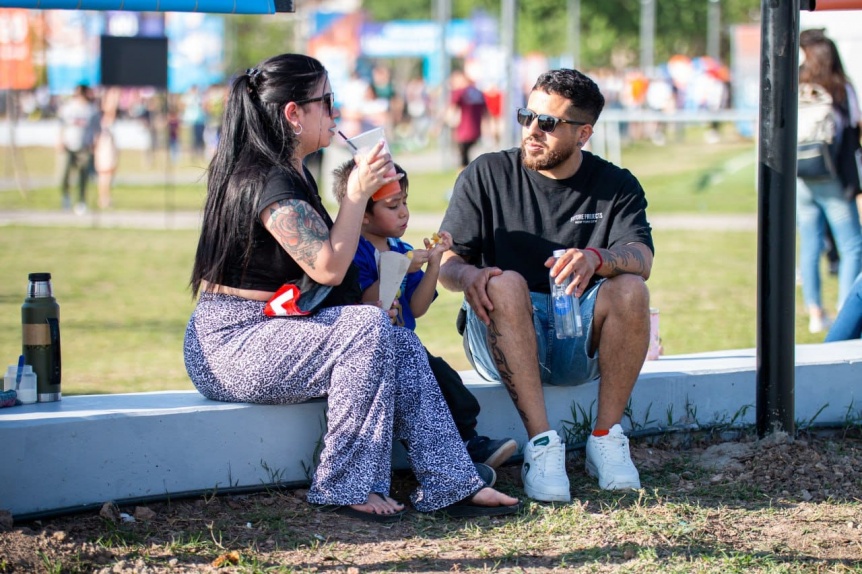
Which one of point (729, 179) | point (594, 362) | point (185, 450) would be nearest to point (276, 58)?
point (185, 450)

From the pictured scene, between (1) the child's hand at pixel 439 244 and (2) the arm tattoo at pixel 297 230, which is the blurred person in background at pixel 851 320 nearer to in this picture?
(1) the child's hand at pixel 439 244

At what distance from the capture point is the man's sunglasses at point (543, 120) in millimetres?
4230

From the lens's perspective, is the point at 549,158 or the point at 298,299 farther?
the point at 549,158

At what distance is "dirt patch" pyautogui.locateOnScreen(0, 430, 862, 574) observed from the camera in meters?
3.29

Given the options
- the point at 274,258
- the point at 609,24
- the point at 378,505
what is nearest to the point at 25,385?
the point at 274,258

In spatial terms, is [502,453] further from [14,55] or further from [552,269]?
[14,55]

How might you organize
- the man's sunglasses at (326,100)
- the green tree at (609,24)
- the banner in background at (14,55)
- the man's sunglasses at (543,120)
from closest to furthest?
1. the man's sunglasses at (326,100)
2. the man's sunglasses at (543,120)
3. the banner in background at (14,55)
4. the green tree at (609,24)

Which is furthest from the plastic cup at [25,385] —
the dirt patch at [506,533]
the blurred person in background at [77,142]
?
the blurred person in background at [77,142]

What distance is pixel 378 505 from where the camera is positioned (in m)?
3.68

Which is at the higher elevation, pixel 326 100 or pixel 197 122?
pixel 197 122

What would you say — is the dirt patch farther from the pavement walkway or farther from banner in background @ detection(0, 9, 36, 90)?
banner in background @ detection(0, 9, 36, 90)

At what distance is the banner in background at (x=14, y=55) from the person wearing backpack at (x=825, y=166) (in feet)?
58.7

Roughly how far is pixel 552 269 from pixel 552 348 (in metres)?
0.43

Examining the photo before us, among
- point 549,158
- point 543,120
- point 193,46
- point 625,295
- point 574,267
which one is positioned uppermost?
point 193,46
